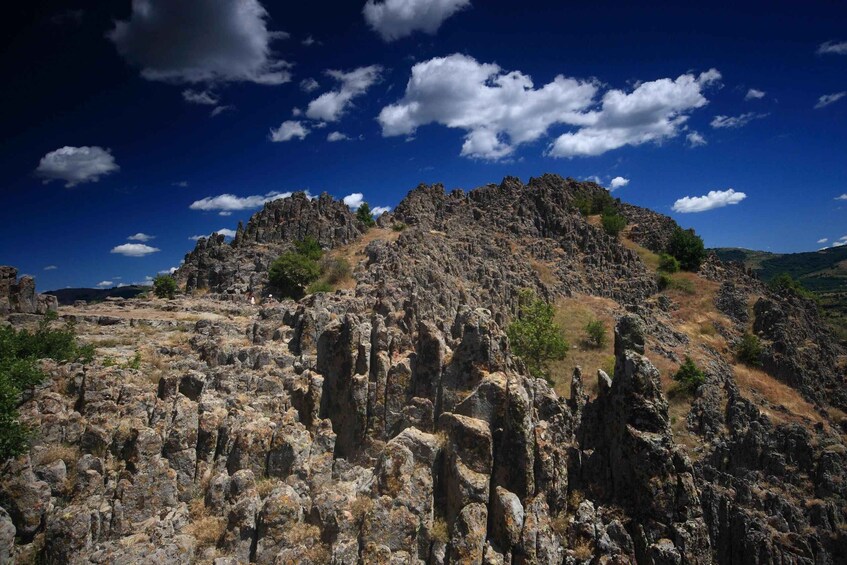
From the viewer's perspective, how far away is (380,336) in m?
21.1

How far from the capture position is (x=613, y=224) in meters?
115

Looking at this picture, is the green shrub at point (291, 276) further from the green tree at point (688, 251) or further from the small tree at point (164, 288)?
the green tree at point (688, 251)

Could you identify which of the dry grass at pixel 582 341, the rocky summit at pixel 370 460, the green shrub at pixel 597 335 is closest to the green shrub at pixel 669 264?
the dry grass at pixel 582 341

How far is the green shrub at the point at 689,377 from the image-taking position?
52438 mm

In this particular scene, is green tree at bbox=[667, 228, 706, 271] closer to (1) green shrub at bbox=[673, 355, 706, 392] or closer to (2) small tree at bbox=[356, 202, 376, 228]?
(1) green shrub at bbox=[673, 355, 706, 392]

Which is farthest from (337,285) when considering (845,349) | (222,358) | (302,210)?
(845,349)

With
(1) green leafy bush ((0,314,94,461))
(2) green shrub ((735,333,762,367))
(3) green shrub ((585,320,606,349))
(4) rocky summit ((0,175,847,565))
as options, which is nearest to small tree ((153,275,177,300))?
(4) rocky summit ((0,175,847,565))

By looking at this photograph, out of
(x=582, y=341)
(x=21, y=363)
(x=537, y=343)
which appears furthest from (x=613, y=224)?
(x=21, y=363)

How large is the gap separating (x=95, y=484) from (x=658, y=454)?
725 inches

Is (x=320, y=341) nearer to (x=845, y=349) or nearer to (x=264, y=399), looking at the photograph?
(x=264, y=399)

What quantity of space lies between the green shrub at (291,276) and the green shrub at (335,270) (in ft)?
8.40

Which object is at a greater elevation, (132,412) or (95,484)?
(132,412)

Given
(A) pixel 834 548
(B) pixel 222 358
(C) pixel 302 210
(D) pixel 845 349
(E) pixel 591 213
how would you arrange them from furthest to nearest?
(E) pixel 591 213
(C) pixel 302 210
(D) pixel 845 349
(A) pixel 834 548
(B) pixel 222 358

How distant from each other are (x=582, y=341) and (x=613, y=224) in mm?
59163
